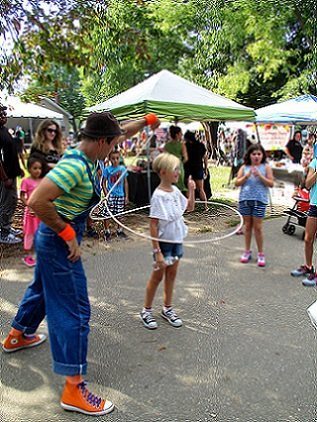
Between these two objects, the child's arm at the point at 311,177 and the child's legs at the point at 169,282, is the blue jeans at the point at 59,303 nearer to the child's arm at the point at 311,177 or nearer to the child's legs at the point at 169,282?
the child's legs at the point at 169,282

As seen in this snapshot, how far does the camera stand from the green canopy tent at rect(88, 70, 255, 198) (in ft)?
4.01

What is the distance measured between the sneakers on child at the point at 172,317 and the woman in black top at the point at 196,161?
47 cm

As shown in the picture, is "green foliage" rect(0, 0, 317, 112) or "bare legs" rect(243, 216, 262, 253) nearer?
"green foliage" rect(0, 0, 317, 112)

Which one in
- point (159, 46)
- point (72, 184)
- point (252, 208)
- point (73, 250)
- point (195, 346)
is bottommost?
point (195, 346)

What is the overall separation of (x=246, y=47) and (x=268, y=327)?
1.06 m

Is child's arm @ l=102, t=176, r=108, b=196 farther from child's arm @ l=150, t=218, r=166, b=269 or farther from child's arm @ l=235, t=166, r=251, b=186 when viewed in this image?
child's arm @ l=235, t=166, r=251, b=186

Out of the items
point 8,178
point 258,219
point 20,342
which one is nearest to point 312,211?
point 258,219

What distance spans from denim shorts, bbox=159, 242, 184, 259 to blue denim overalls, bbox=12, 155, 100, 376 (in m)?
0.29

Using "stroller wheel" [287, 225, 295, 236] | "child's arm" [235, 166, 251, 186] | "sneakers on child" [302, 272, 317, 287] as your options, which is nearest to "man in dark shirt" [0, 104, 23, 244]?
"child's arm" [235, 166, 251, 186]

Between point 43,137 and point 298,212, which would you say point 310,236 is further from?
point 43,137

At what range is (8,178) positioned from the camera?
1.35 m

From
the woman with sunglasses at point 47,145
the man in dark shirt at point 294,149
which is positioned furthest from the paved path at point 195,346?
the woman with sunglasses at point 47,145

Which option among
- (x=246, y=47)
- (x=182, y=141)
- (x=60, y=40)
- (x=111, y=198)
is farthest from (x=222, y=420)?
(x=60, y=40)

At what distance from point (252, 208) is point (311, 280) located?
41cm
